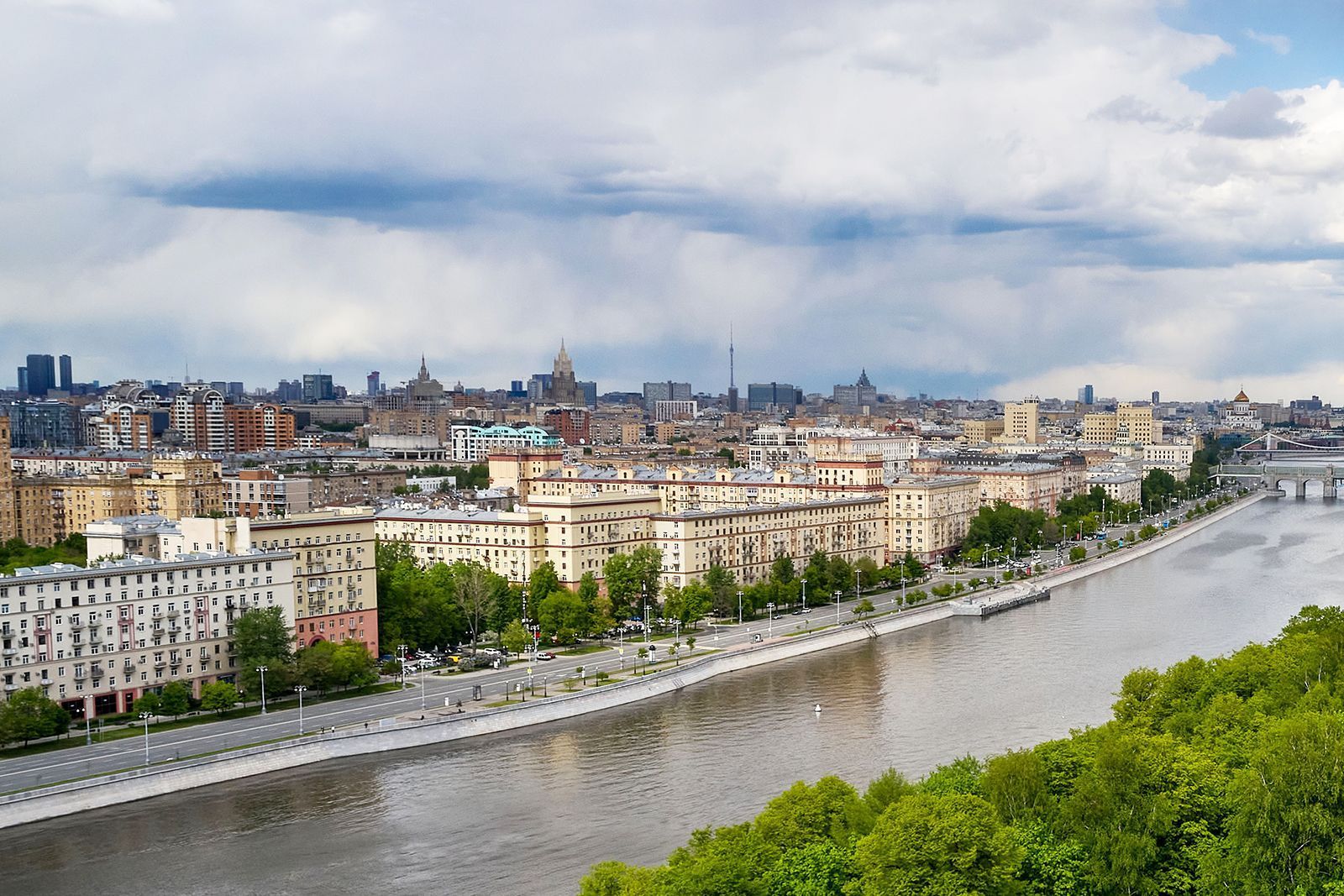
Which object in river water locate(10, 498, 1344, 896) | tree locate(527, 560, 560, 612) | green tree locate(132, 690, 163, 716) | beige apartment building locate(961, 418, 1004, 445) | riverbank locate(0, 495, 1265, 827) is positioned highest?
beige apartment building locate(961, 418, 1004, 445)

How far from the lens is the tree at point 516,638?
45.6 m

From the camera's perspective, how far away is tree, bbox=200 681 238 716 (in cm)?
3672

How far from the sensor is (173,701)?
36.4 m

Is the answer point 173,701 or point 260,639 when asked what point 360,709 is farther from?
point 173,701

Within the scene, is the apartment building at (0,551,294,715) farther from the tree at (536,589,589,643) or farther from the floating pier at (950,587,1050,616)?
the floating pier at (950,587,1050,616)

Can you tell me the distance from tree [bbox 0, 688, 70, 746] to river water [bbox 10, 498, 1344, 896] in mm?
4730

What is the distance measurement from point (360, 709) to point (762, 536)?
27874 millimetres

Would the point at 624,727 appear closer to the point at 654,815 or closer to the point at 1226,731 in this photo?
the point at 654,815

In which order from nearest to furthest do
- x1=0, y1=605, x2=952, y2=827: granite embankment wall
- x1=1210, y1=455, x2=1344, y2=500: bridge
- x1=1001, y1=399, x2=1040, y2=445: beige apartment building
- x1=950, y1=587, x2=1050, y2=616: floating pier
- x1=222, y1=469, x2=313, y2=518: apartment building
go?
x1=0, y1=605, x2=952, y2=827: granite embankment wall → x1=950, y1=587, x2=1050, y2=616: floating pier → x1=222, y1=469, x2=313, y2=518: apartment building → x1=1210, y1=455, x2=1344, y2=500: bridge → x1=1001, y1=399, x2=1040, y2=445: beige apartment building

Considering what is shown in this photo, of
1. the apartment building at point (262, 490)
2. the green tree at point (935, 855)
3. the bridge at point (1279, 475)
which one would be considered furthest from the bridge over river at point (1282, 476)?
the green tree at point (935, 855)

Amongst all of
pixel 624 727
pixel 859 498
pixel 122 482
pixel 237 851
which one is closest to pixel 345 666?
pixel 624 727

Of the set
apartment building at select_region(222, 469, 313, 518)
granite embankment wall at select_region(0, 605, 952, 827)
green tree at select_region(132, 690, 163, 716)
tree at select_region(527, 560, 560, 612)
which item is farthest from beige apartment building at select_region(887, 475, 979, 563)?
green tree at select_region(132, 690, 163, 716)

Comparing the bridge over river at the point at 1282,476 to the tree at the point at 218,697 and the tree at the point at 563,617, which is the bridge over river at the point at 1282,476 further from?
the tree at the point at 218,697

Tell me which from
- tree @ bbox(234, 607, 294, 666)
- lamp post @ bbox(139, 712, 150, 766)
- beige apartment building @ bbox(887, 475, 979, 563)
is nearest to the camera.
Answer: lamp post @ bbox(139, 712, 150, 766)
